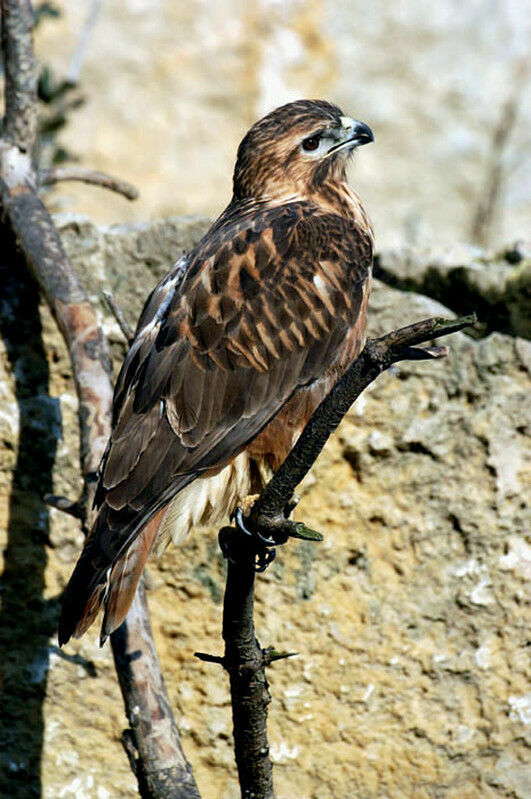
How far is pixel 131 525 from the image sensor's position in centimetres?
321

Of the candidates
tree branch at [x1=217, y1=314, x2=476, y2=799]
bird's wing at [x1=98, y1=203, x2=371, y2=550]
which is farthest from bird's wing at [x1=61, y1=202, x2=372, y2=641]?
tree branch at [x1=217, y1=314, x2=476, y2=799]

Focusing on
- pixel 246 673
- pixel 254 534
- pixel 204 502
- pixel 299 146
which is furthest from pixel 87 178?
pixel 246 673

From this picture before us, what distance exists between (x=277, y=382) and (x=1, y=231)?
1.36 meters

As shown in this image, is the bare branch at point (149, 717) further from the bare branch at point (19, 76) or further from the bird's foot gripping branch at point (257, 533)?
the bare branch at point (19, 76)

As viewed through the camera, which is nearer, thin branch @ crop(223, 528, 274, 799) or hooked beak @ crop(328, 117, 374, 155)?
thin branch @ crop(223, 528, 274, 799)

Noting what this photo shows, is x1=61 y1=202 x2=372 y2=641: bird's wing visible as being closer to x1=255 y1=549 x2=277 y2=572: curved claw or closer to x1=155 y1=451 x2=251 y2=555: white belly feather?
x1=155 y1=451 x2=251 y2=555: white belly feather

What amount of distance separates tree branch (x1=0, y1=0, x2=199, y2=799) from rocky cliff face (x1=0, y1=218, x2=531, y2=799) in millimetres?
355

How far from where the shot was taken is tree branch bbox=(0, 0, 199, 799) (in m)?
3.32

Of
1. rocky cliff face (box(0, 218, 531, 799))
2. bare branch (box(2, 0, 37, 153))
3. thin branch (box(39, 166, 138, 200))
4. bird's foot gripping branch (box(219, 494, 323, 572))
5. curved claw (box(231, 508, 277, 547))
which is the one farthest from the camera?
thin branch (box(39, 166, 138, 200))

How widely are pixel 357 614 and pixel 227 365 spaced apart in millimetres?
969

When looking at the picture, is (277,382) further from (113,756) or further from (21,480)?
(113,756)

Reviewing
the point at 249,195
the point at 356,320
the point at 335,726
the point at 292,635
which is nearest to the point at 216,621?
the point at 292,635

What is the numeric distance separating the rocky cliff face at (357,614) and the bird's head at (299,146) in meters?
0.80

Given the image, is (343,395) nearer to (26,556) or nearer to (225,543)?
(225,543)
